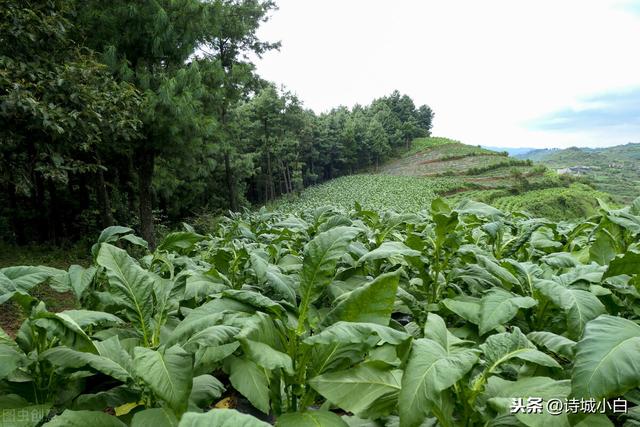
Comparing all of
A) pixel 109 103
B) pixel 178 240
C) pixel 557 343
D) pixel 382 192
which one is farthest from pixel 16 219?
pixel 382 192

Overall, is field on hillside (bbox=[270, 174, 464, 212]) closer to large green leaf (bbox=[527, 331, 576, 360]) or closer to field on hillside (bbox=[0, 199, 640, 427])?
field on hillside (bbox=[0, 199, 640, 427])

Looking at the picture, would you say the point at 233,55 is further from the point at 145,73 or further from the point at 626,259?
the point at 626,259

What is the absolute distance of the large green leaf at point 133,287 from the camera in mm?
1318

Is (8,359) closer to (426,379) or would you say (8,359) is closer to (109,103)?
(426,379)

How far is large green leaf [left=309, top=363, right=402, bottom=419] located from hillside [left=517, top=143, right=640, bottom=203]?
54148 millimetres

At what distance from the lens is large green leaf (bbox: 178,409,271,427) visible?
665 mm

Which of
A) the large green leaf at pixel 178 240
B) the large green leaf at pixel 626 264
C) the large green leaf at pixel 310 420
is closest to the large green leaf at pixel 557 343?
the large green leaf at pixel 626 264

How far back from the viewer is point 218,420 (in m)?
0.67

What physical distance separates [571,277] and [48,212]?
1766 cm

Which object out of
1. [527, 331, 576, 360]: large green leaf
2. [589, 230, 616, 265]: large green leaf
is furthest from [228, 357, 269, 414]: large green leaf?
[589, 230, 616, 265]: large green leaf

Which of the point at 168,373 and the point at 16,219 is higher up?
the point at 16,219

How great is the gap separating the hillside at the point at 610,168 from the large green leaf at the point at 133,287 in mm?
54412

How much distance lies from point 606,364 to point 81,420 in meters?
1.19

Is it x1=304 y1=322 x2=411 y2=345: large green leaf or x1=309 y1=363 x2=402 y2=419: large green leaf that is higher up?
x1=304 y1=322 x2=411 y2=345: large green leaf
